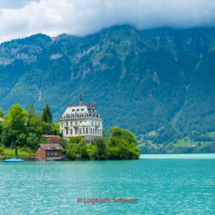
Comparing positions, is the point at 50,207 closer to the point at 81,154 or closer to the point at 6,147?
the point at 81,154

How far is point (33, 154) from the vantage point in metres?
141

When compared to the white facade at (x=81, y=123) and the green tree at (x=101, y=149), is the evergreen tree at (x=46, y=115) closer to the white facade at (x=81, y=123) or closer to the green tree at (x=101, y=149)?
the white facade at (x=81, y=123)

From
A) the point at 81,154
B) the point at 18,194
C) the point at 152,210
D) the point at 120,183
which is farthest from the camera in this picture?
the point at 81,154

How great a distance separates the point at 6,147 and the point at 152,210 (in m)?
110

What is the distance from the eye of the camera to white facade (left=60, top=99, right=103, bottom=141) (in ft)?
534

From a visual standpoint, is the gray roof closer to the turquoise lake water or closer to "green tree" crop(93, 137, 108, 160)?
"green tree" crop(93, 137, 108, 160)

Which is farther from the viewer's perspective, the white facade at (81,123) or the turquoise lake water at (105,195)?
the white facade at (81,123)

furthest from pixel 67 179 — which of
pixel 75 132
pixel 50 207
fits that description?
pixel 75 132

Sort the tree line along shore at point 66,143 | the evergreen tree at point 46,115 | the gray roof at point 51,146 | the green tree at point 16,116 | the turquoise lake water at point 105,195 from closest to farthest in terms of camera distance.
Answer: the turquoise lake water at point 105,195 < the tree line along shore at point 66,143 < the gray roof at point 51,146 < the green tree at point 16,116 < the evergreen tree at point 46,115

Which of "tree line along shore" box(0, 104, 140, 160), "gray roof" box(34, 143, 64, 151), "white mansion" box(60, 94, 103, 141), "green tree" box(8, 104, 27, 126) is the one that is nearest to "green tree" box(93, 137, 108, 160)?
"tree line along shore" box(0, 104, 140, 160)

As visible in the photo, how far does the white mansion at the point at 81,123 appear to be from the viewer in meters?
163

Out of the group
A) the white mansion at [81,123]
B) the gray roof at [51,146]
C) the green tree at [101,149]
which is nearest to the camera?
the green tree at [101,149]

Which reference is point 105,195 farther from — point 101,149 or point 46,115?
point 46,115

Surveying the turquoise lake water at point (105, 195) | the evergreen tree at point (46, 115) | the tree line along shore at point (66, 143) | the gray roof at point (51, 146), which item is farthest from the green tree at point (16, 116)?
the turquoise lake water at point (105, 195)
